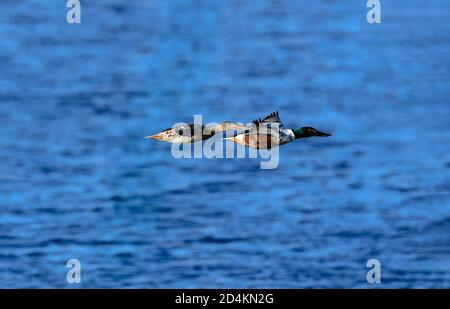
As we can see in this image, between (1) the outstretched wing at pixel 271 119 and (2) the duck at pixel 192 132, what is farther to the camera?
(1) the outstretched wing at pixel 271 119

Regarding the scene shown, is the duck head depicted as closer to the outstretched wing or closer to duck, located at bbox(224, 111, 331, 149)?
duck, located at bbox(224, 111, 331, 149)

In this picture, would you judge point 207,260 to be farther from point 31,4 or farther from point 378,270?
point 31,4

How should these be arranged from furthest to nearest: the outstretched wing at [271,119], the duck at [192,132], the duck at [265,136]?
1. the outstretched wing at [271,119]
2. the duck at [265,136]
3. the duck at [192,132]

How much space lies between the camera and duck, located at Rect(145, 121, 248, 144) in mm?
9203

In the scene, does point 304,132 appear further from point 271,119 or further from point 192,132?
point 192,132

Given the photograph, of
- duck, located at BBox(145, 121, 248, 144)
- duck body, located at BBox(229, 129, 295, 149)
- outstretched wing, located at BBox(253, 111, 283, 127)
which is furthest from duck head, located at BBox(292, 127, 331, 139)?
duck, located at BBox(145, 121, 248, 144)

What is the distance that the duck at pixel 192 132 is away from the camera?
9.20 m

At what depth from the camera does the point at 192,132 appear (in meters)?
9.17

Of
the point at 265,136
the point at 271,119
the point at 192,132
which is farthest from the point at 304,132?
the point at 192,132

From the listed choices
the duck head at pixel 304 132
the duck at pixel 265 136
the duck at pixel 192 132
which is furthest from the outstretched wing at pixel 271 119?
the duck at pixel 192 132

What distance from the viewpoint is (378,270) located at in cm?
980

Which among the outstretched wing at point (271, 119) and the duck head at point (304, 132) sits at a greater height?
the outstretched wing at point (271, 119)

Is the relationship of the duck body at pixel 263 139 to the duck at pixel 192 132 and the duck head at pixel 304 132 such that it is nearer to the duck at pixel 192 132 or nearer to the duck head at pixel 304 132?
the duck at pixel 192 132

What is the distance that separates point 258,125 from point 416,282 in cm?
202
